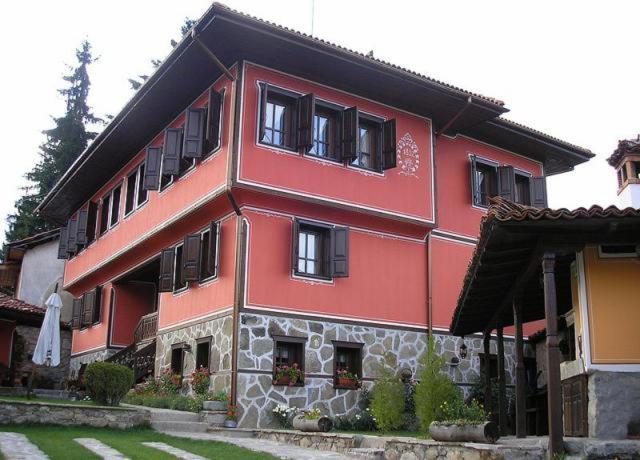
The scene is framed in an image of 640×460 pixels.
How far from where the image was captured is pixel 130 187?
21.8 meters

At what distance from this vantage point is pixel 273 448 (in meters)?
11.0

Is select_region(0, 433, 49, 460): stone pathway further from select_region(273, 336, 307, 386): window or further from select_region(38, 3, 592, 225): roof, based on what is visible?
select_region(38, 3, 592, 225): roof

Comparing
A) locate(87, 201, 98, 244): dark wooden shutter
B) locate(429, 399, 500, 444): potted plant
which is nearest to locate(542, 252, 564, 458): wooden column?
locate(429, 399, 500, 444): potted plant

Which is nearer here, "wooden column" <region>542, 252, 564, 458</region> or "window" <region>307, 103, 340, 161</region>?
"wooden column" <region>542, 252, 564, 458</region>

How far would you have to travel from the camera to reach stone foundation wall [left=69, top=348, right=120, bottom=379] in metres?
22.0

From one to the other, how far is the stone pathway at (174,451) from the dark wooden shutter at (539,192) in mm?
13000

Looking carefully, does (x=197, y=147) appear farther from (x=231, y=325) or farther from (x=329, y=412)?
(x=329, y=412)

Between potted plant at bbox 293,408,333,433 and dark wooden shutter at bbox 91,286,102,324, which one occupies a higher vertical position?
dark wooden shutter at bbox 91,286,102,324

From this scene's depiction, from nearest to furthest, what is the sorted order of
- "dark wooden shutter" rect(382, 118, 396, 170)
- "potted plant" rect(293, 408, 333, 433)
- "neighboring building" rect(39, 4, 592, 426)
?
1. "potted plant" rect(293, 408, 333, 433)
2. "neighboring building" rect(39, 4, 592, 426)
3. "dark wooden shutter" rect(382, 118, 396, 170)

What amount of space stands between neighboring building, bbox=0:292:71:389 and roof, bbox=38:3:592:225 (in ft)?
16.2

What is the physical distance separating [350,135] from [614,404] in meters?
9.48

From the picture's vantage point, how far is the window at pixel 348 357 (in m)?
15.7

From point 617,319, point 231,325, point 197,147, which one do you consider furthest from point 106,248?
point 617,319

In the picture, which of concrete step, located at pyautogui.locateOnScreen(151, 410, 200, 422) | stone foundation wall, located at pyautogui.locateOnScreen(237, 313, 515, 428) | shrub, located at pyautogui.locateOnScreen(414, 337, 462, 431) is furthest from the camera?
stone foundation wall, located at pyautogui.locateOnScreen(237, 313, 515, 428)
